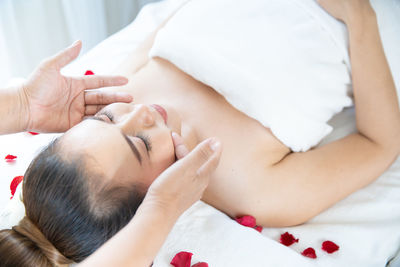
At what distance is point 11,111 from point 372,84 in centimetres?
117

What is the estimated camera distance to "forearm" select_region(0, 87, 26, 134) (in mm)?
1182

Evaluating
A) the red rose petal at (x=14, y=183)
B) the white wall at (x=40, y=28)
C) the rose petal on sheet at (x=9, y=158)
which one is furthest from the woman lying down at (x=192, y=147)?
the white wall at (x=40, y=28)

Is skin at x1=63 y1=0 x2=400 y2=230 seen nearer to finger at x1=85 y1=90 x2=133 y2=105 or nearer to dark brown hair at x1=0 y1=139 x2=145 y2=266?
finger at x1=85 y1=90 x2=133 y2=105

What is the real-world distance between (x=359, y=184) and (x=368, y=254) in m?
0.24

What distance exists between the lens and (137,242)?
799 millimetres

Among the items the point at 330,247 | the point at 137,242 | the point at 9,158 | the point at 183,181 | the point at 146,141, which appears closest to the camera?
the point at 137,242

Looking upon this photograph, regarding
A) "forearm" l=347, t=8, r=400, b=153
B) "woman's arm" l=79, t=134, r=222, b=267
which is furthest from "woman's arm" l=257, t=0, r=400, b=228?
"woman's arm" l=79, t=134, r=222, b=267

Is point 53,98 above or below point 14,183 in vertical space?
above

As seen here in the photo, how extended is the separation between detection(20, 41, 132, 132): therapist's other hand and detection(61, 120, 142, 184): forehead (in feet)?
Answer: 0.97

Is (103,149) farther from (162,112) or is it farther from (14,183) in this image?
(14,183)

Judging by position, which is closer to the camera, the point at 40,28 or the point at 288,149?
the point at 288,149

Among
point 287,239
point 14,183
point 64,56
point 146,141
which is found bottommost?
point 287,239

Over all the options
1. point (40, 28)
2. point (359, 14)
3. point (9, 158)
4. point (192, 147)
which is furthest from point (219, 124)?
point (40, 28)

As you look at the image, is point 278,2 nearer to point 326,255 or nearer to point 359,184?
point 359,184
